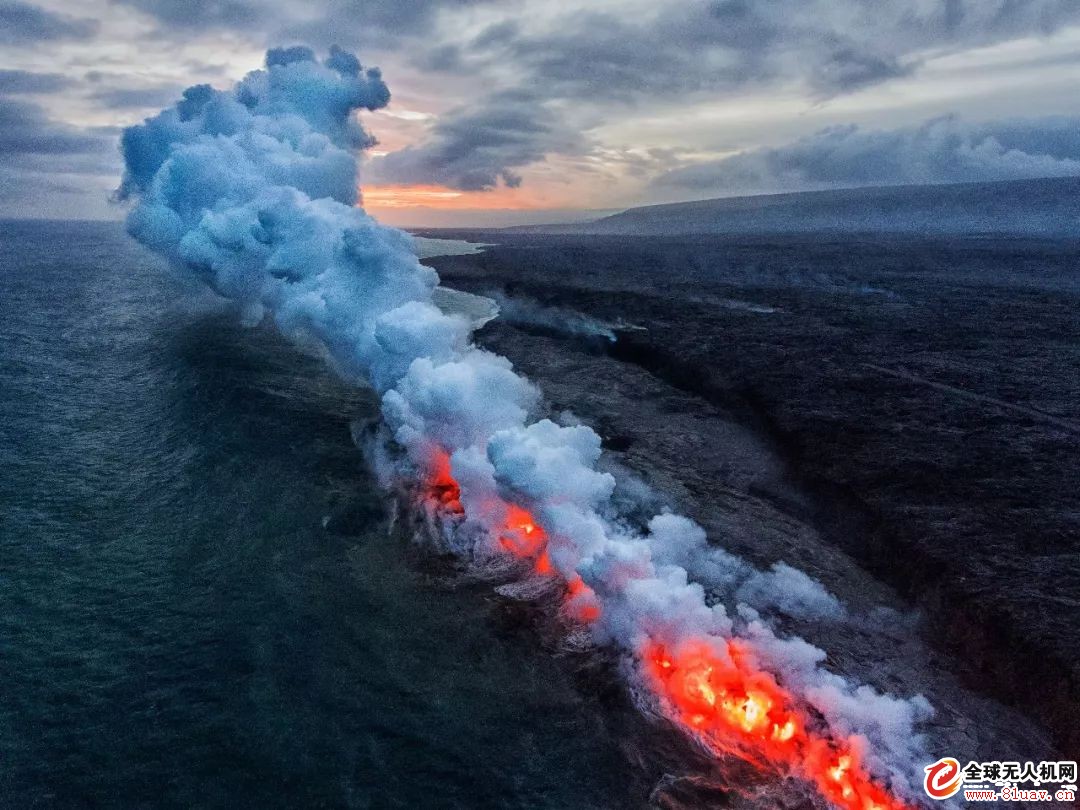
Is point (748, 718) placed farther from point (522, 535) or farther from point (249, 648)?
point (249, 648)

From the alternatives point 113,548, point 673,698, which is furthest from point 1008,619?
point 113,548

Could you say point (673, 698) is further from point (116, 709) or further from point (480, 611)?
point (116, 709)
